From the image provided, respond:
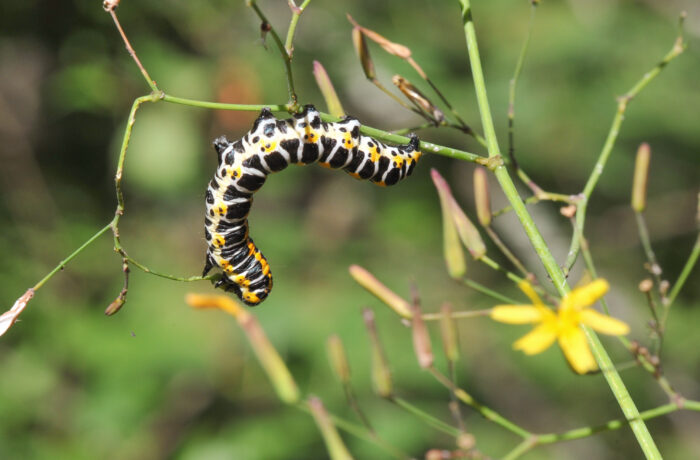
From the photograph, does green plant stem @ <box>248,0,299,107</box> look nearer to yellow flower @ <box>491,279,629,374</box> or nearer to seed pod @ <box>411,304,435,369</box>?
seed pod @ <box>411,304,435,369</box>

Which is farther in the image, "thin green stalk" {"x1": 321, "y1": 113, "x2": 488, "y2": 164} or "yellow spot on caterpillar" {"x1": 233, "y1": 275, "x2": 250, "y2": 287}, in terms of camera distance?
"yellow spot on caterpillar" {"x1": 233, "y1": 275, "x2": 250, "y2": 287}

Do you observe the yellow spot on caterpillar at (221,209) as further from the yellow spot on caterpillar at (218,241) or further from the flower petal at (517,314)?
the flower petal at (517,314)

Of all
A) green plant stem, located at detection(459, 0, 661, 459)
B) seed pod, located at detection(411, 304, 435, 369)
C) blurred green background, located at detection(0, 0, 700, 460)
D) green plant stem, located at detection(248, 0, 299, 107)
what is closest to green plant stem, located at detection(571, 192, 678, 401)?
green plant stem, located at detection(459, 0, 661, 459)

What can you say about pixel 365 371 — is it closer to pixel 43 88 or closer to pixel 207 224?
pixel 207 224

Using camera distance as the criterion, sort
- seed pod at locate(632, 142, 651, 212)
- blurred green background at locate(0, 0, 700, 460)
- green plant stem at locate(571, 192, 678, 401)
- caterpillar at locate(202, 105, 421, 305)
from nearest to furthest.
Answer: green plant stem at locate(571, 192, 678, 401)
seed pod at locate(632, 142, 651, 212)
caterpillar at locate(202, 105, 421, 305)
blurred green background at locate(0, 0, 700, 460)

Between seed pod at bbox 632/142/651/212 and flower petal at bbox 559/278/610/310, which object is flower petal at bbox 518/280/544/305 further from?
seed pod at bbox 632/142/651/212

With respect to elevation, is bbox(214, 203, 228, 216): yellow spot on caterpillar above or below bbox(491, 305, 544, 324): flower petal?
above

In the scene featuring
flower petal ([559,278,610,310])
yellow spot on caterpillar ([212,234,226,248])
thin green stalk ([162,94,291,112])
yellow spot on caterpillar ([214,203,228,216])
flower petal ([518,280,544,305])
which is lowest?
yellow spot on caterpillar ([212,234,226,248])

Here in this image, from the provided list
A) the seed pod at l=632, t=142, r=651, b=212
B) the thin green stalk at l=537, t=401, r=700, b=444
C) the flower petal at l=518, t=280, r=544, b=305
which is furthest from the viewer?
the seed pod at l=632, t=142, r=651, b=212
